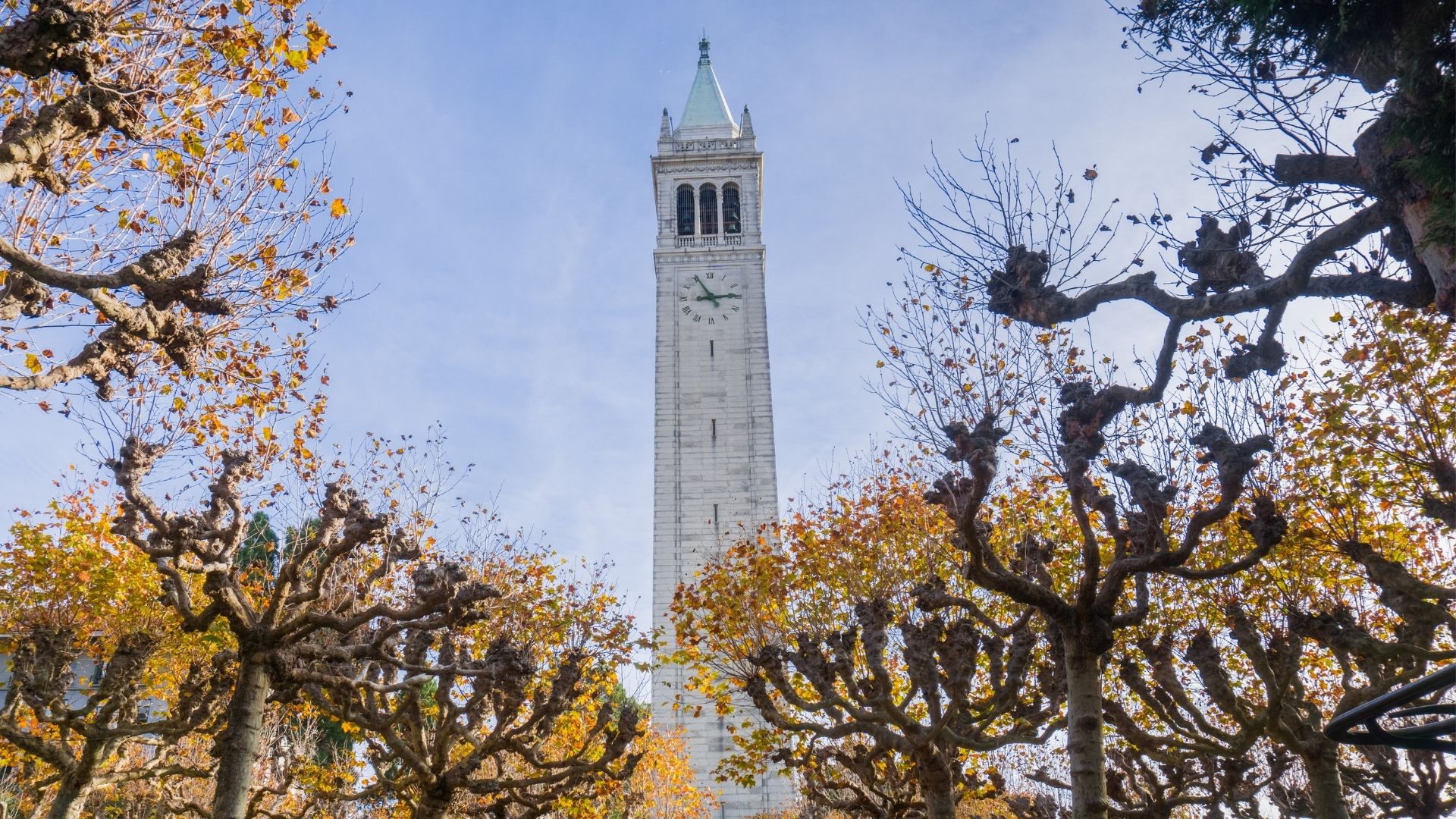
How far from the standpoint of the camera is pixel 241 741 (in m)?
11.4

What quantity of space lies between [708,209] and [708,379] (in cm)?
967

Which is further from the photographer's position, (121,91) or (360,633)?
(360,633)

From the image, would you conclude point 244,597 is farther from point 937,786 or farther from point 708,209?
point 708,209

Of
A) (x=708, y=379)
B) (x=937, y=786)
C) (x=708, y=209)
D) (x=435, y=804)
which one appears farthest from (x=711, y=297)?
(x=435, y=804)

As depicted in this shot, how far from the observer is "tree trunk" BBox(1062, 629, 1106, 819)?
416 inches

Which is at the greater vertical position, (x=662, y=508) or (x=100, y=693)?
(x=662, y=508)

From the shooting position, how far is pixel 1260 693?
2027cm

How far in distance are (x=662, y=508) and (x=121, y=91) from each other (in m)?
35.3

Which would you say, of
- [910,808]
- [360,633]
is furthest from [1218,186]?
[910,808]

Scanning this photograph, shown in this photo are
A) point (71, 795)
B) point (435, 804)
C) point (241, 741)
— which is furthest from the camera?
point (71, 795)

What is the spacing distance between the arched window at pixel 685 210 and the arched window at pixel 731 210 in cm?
164

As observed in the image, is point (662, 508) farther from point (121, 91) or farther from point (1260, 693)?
point (121, 91)

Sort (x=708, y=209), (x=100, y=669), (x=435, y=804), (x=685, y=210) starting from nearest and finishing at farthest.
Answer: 1. (x=435, y=804)
2. (x=100, y=669)
3. (x=708, y=209)
4. (x=685, y=210)

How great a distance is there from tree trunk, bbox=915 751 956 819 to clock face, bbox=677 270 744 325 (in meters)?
32.6
